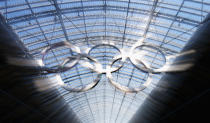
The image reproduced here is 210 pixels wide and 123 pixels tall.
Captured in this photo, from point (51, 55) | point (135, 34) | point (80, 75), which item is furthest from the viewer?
point (80, 75)

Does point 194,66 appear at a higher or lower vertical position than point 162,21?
lower

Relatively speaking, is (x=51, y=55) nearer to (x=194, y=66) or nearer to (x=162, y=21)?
(x=162, y=21)

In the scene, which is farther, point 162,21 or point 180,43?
point 180,43

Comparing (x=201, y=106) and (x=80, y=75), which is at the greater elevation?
(x=80, y=75)

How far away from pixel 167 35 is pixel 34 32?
19.4 metres

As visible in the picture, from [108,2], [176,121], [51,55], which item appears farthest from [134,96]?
[176,121]

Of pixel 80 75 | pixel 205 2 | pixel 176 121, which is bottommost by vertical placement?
pixel 176 121

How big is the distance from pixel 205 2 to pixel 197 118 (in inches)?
763

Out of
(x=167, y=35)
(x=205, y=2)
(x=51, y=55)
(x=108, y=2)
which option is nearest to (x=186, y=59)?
(x=205, y=2)

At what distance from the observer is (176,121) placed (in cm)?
589

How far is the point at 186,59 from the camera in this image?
5.83m

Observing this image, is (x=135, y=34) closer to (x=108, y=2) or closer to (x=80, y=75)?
(x=108, y=2)

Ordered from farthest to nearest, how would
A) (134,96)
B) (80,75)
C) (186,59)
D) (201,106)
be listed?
(134,96) < (80,75) < (186,59) < (201,106)

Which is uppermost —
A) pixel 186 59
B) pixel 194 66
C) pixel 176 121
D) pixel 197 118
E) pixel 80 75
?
pixel 80 75
